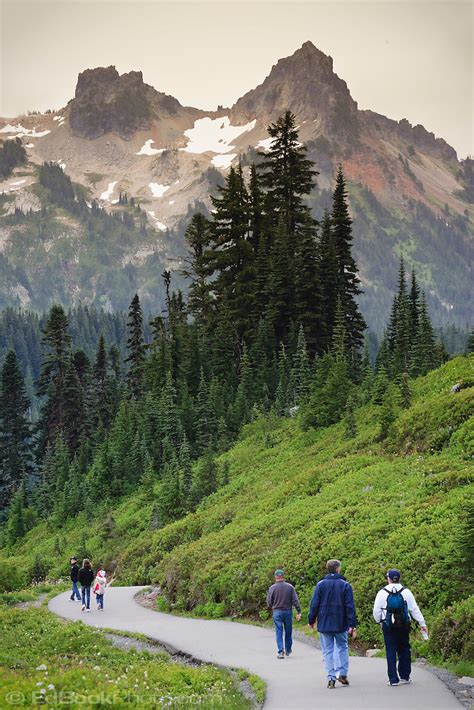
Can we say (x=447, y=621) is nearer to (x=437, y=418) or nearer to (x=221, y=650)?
(x=221, y=650)

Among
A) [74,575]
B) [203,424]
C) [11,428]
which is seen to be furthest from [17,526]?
[11,428]

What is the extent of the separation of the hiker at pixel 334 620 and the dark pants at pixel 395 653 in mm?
643

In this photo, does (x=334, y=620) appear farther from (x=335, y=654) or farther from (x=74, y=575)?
(x=74, y=575)

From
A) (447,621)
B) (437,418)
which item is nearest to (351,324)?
(437,418)

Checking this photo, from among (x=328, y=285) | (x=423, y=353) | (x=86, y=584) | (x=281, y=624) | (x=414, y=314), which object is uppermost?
(x=328, y=285)

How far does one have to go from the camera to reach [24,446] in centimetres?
8812

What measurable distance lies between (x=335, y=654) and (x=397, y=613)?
134cm

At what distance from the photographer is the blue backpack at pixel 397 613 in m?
13.0

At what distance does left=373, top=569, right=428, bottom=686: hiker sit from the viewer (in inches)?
509

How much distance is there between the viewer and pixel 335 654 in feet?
43.7

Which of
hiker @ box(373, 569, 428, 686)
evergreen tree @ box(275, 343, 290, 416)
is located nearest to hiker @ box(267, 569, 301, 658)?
hiker @ box(373, 569, 428, 686)

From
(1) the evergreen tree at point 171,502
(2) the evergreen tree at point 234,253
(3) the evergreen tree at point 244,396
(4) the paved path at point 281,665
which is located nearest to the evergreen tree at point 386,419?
(4) the paved path at point 281,665

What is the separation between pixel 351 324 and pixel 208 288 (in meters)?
12.4

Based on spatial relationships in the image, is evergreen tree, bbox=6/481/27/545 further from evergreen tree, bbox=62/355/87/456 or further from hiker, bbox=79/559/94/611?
hiker, bbox=79/559/94/611
